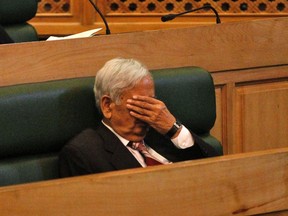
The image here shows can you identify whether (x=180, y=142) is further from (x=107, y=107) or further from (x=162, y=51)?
(x=162, y=51)

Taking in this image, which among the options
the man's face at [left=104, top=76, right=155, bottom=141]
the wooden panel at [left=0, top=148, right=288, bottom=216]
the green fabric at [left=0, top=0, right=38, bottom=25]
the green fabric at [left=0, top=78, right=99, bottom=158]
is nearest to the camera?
the wooden panel at [left=0, top=148, right=288, bottom=216]

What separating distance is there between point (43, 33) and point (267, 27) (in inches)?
84.3

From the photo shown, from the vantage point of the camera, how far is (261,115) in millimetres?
3096

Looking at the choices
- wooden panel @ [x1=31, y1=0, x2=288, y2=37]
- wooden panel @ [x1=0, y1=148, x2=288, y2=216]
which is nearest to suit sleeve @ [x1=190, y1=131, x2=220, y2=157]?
wooden panel @ [x1=0, y1=148, x2=288, y2=216]

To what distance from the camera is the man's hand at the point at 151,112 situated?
2.44 m

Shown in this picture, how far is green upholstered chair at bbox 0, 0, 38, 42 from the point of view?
3.90 meters

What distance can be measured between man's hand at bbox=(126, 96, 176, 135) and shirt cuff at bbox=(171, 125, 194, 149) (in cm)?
5

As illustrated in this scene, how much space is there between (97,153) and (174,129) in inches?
10.3

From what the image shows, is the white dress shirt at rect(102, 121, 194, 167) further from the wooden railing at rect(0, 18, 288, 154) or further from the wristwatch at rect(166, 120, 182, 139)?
the wooden railing at rect(0, 18, 288, 154)

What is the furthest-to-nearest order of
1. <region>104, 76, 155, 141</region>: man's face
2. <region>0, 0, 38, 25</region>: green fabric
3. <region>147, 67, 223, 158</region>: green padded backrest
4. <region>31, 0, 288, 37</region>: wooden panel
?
<region>31, 0, 288, 37</region>: wooden panel
<region>0, 0, 38, 25</region>: green fabric
<region>147, 67, 223, 158</region>: green padded backrest
<region>104, 76, 155, 141</region>: man's face

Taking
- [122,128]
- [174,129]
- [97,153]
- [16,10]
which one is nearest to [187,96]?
[174,129]

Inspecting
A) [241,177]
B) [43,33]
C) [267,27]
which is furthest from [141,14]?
[241,177]

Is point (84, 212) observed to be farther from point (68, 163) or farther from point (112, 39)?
point (112, 39)

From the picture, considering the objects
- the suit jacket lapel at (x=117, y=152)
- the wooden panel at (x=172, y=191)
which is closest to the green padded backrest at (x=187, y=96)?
the suit jacket lapel at (x=117, y=152)
